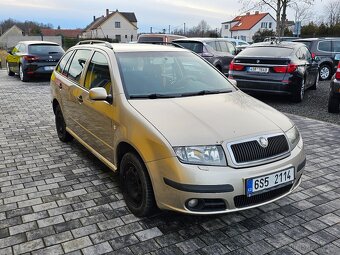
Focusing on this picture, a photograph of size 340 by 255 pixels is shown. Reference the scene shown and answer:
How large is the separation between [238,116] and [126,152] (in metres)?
1.14

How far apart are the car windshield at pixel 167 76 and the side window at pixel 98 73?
19 cm

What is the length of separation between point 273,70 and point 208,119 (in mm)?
5829

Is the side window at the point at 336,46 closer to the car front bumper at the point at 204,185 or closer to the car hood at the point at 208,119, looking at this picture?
the car hood at the point at 208,119

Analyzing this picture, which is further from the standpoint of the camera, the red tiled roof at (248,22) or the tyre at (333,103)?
the red tiled roof at (248,22)

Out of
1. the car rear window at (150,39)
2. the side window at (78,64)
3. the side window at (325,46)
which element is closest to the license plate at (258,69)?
the side window at (78,64)

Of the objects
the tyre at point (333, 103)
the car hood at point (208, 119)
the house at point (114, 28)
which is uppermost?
the house at point (114, 28)

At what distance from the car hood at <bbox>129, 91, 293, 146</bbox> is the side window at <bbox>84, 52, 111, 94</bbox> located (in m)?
0.60

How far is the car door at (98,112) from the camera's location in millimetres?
3691

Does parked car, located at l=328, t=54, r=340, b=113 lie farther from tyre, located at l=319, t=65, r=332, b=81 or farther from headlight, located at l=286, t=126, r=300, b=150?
tyre, located at l=319, t=65, r=332, b=81

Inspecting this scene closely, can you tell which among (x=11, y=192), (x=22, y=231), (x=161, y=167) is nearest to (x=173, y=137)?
(x=161, y=167)

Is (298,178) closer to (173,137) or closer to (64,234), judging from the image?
(173,137)

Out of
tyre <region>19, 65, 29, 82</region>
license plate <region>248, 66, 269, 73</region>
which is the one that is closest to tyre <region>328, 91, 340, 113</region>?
license plate <region>248, 66, 269, 73</region>

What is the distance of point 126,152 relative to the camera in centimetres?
338

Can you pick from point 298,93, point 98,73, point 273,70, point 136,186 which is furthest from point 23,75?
point 136,186
